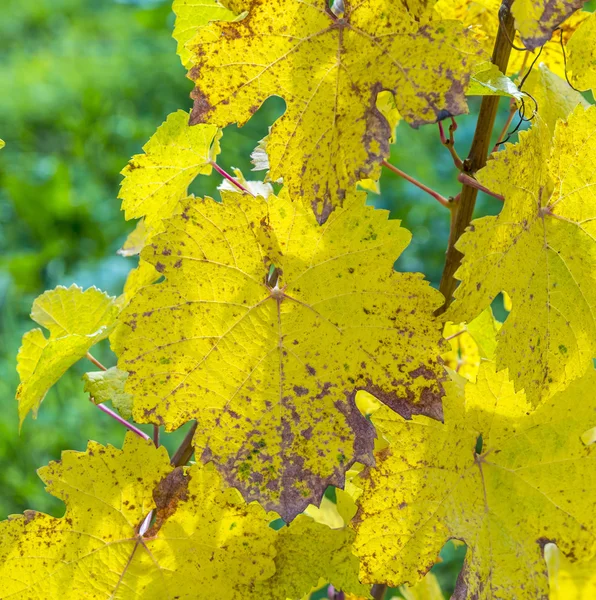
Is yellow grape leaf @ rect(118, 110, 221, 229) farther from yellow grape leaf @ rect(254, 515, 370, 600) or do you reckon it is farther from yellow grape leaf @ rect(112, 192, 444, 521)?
yellow grape leaf @ rect(254, 515, 370, 600)

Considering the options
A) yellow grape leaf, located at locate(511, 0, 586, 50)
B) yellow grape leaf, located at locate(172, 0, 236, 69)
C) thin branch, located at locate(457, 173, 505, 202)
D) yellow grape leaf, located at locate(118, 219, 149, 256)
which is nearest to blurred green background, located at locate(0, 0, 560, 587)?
yellow grape leaf, located at locate(118, 219, 149, 256)

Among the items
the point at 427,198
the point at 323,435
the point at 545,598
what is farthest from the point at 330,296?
the point at 427,198

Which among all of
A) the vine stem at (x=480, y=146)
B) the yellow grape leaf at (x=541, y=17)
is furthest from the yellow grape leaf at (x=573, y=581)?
the yellow grape leaf at (x=541, y=17)

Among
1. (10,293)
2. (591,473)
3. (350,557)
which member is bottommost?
(10,293)

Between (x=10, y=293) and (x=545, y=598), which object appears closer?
(x=545, y=598)

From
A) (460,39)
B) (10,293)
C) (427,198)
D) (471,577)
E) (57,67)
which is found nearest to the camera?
(460,39)

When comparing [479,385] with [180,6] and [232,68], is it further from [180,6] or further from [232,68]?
[180,6]

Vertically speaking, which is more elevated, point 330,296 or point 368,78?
point 368,78
